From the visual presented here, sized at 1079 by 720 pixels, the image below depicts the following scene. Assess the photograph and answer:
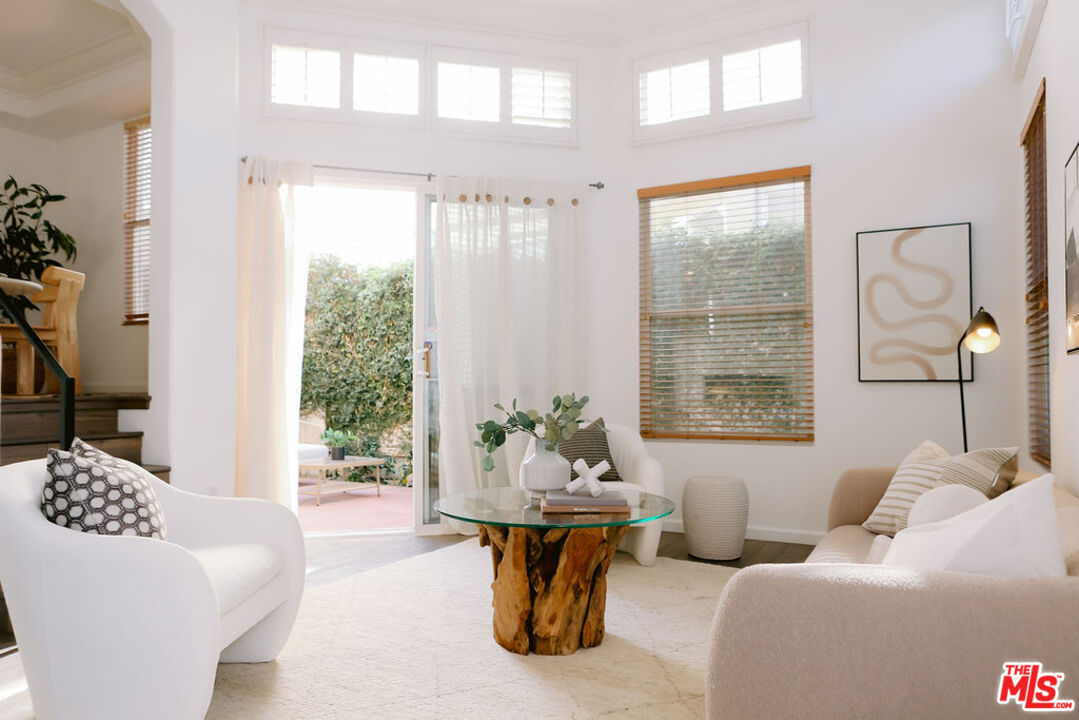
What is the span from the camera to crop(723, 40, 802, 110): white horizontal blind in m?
4.59

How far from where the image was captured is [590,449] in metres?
4.18

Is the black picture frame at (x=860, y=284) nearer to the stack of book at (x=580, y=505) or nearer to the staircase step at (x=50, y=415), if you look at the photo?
the stack of book at (x=580, y=505)

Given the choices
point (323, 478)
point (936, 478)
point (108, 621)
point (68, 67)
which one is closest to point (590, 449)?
point (936, 478)

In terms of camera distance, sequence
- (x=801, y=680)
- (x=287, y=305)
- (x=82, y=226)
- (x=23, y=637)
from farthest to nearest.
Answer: (x=82, y=226) → (x=287, y=305) → (x=23, y=637) → (x=801, y=680)

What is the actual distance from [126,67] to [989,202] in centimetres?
587

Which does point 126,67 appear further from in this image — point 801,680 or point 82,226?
point 801,680

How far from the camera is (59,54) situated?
5375mm

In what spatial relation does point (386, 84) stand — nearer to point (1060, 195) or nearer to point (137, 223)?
point (137, 223)

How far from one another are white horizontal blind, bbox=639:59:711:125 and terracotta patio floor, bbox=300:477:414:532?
338 cm

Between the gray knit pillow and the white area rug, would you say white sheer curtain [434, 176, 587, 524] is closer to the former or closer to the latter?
the gray knit pillow

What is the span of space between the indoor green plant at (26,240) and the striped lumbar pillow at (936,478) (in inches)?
230

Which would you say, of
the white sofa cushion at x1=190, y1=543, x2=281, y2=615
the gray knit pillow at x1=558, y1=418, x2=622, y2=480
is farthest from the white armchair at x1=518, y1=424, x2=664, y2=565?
the white sofa cushion at x1=190, y1=543, x2=281, y2=615

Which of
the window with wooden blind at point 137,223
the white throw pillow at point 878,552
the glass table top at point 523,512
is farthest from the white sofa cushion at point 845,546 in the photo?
the window with wooden blind at point 137,223

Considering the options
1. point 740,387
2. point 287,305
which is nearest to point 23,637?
point 287,305
